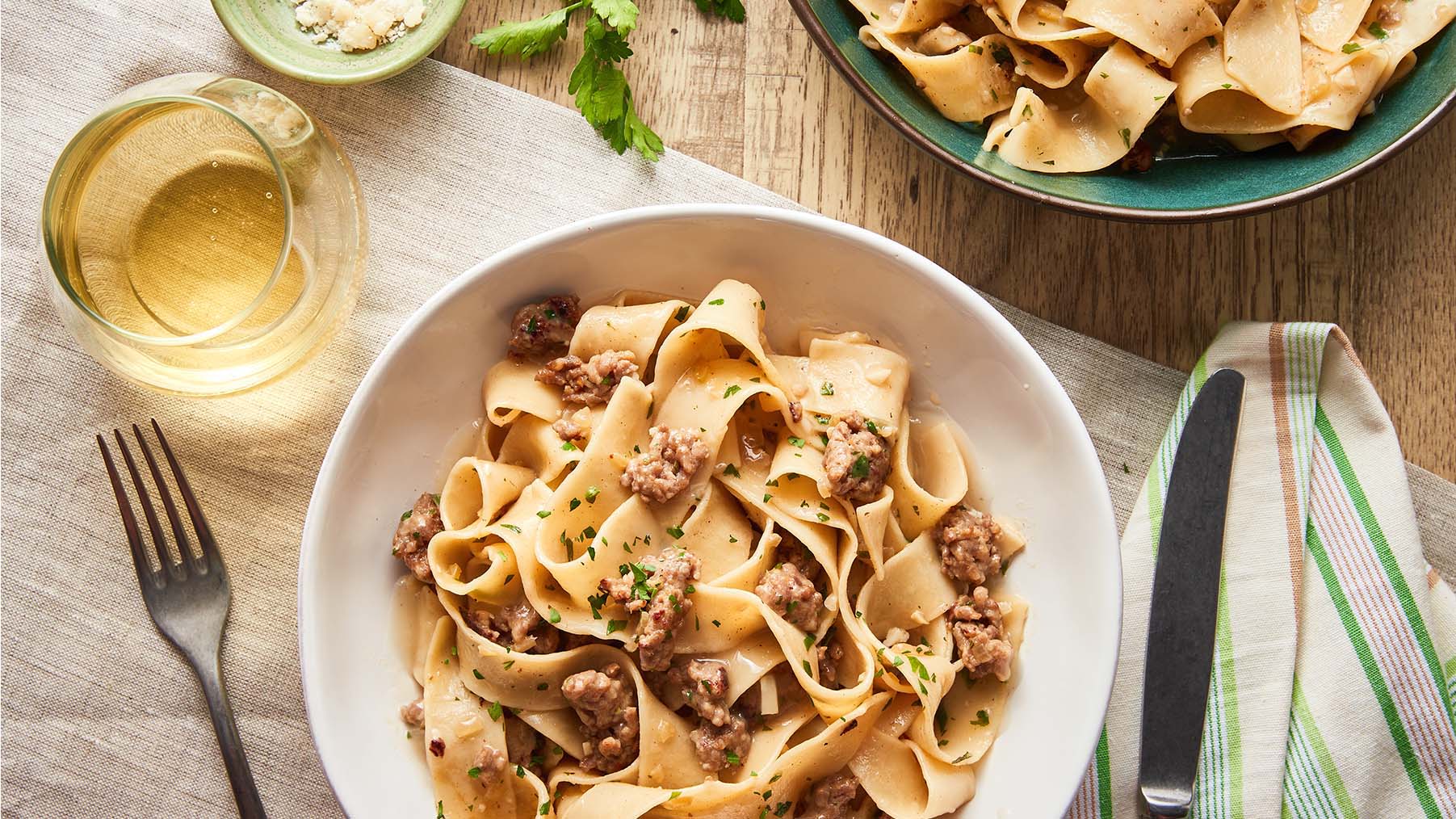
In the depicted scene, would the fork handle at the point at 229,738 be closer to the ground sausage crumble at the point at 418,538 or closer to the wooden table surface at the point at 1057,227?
the ground sausage crumble at the point at 418,538

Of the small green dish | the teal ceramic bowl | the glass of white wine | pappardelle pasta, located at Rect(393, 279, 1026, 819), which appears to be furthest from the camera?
the small green dish

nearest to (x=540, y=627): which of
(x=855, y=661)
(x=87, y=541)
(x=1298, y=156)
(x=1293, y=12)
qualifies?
(x=855, y=661)

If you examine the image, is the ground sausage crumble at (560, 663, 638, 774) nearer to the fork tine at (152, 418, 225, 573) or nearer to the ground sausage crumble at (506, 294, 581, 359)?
the ground sausage crumble at (506, 294, 581, 359)

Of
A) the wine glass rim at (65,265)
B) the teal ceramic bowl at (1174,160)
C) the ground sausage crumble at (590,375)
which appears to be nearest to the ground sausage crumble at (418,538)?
the ground sausage crumble at (590,375)

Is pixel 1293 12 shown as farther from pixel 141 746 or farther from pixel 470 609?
pixel 141 746

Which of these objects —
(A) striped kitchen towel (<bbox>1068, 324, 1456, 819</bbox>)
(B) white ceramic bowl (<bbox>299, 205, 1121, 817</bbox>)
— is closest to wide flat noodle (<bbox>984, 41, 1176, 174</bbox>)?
(B) white ceramic bowl (<bbox>299, 205, 1121, 817</bbox>)

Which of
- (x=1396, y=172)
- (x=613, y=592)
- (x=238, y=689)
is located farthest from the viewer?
(x=1396, y=172)
